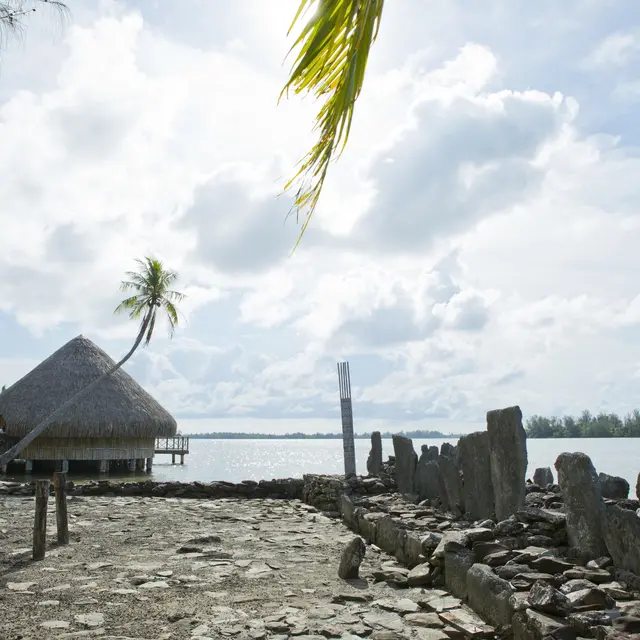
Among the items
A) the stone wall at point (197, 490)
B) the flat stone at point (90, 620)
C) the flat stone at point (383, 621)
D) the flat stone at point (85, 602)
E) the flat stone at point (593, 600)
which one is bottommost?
the flat stone at point (383, 621)

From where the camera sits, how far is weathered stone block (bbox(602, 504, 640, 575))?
203 inches

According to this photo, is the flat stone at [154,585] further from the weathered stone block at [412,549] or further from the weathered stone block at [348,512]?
the weathered stone block at [348,512]

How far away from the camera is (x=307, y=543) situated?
31.5ft

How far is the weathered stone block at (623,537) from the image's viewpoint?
515 centimetres

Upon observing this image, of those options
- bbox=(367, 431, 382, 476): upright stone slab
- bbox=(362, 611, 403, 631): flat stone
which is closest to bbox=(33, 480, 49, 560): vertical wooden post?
bbox=(362, 611, 403, 631): flat stone

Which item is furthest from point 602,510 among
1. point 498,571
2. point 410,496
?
point 410,496

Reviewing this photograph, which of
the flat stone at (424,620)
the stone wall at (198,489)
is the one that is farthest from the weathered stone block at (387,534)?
the stone wall at (198,489)

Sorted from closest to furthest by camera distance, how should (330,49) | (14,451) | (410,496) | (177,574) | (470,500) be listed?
1. (330,49)
2. (177,574)
3. (470,500)
4. (410,496)
5. (14,451)

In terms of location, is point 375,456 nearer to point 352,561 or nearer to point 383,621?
point 352,561

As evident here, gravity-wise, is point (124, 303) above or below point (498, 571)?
above

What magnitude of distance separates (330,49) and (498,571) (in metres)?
4.86

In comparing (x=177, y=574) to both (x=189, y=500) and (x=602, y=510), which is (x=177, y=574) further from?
(x=189, y=500)

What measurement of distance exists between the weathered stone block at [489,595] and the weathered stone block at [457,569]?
0.71 ft

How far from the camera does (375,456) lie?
50.9 ft
